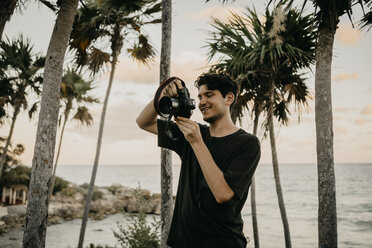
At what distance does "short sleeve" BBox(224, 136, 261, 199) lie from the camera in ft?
3.68

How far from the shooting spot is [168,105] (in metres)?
1.45

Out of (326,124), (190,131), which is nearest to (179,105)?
(190,131)

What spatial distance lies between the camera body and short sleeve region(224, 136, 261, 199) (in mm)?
326

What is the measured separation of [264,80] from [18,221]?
1171 cm

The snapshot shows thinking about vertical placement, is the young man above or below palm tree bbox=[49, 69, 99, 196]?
below

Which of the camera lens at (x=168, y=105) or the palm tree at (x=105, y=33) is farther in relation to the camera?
the palm tree at (x=105, y=33)

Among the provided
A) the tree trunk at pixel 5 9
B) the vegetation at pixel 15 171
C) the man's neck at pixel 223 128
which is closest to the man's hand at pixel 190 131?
the man's neck at pixel 223 128

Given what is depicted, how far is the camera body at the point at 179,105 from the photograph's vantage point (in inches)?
53.7

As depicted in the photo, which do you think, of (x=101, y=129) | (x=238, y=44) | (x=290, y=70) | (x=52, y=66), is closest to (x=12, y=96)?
(x=101, y=129)

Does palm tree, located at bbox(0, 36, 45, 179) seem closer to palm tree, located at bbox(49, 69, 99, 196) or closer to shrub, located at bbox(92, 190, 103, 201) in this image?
palm tree, located at bbox(49, 69, 99, 196)

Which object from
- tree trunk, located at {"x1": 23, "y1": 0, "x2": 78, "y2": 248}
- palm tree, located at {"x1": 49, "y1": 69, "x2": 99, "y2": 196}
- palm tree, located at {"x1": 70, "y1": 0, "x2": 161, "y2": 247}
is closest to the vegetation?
palm tree, located at {"x1": 49, "y1": 69, "x2": 99, "y2": 196}

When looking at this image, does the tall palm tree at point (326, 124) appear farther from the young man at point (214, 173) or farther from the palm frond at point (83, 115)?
the palm frond at point (83, 115)

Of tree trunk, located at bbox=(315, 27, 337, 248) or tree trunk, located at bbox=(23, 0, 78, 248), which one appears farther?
tree trunk, located at bbox=(315, 27, 337, 248)

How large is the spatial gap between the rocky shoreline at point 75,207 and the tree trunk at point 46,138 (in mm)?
7059
